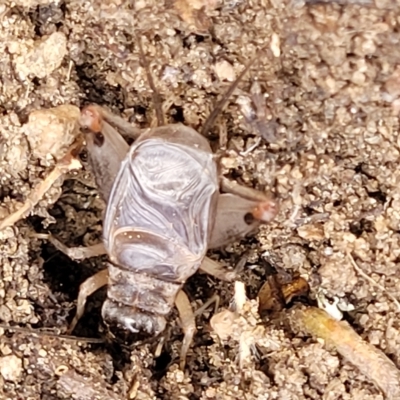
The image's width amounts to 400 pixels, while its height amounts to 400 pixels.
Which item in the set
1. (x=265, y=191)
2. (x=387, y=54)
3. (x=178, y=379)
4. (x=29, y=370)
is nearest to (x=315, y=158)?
(x=265, y=191)

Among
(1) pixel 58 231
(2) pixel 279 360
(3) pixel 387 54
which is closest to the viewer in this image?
(3) pixel 387 54

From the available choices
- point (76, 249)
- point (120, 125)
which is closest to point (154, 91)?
point (120, 125)

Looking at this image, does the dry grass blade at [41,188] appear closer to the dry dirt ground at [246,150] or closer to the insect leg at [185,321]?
the dry dirt ground at [246,150]

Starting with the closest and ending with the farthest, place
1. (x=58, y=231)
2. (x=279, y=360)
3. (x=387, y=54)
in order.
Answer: (x=387, y=54)
(x=279, y=360)
(x=58, y=231)

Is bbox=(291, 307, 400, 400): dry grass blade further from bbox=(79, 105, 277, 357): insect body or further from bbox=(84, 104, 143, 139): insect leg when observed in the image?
bbox=(84, 104, 143, 139): insect leg

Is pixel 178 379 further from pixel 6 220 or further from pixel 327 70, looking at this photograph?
pixel 327 70
